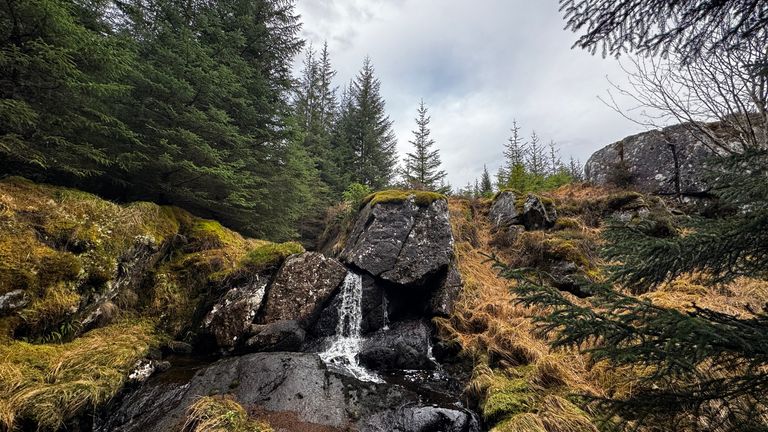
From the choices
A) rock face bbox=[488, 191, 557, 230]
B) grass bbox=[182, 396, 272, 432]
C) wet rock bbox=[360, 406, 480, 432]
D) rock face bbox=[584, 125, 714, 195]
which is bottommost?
wet rock bbox=[360, 406, 480, 432]

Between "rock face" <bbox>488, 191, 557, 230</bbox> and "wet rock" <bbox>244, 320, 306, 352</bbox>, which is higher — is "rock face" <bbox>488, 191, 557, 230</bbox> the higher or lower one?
the higher one

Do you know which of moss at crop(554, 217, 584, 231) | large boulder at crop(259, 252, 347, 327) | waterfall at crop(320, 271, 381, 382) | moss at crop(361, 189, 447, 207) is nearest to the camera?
waterfall at crop(320, 271, 381, 382)

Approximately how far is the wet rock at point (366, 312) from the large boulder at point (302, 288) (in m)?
0.22

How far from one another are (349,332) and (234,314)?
2367 millimetres

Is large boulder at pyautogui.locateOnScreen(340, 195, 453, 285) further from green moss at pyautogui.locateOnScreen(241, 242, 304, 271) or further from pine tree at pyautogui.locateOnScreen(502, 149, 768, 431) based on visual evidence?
pine tree at pyautogui.locateOnScreen(502, 149, 768, 431)

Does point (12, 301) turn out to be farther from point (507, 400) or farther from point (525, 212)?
point (525, 212)

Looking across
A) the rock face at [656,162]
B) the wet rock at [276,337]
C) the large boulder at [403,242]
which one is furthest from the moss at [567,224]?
the wet rock at [276,337]

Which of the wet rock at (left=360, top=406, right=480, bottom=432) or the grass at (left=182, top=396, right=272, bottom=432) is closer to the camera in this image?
the grass at (left=182, top=396, right=272, bottom=432)

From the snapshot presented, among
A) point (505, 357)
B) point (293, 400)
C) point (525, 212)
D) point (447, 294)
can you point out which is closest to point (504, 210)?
point (525, 212)

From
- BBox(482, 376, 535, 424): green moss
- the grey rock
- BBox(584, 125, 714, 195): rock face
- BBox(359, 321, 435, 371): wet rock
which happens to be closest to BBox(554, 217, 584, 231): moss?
the grey rock

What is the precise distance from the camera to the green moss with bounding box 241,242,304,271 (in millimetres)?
6805

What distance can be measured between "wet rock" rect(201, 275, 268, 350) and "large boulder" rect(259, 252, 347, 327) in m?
0.24

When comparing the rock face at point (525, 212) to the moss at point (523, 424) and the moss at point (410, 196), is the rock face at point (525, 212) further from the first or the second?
the moss at point (523, 424)

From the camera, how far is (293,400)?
13.6ft
